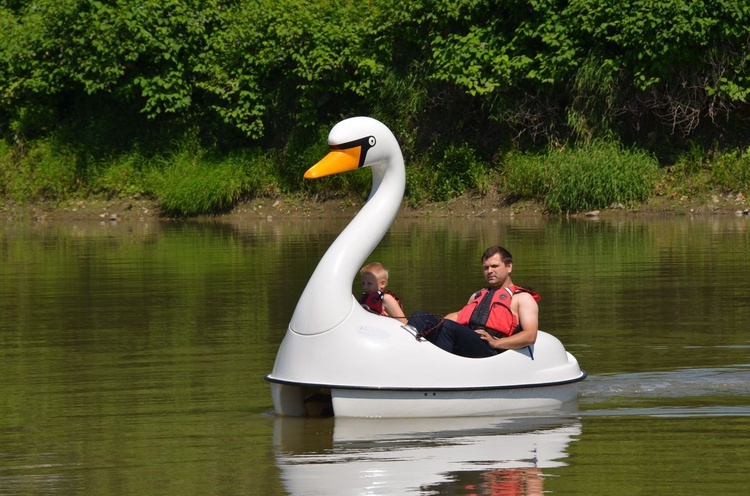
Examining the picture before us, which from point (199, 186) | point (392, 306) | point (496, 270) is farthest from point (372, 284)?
point (199, 186)

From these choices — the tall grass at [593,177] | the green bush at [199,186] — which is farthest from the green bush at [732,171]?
the green bush at [199,186]

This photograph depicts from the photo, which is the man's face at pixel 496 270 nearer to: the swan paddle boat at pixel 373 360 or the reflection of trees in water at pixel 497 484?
the swan paddle boat at pixel 373 360

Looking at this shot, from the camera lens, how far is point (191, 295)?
1742 centimetres

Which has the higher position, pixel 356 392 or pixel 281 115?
pixel 281 115

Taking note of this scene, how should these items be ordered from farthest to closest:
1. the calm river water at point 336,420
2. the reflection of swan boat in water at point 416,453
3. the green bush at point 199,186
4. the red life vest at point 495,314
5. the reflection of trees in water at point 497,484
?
the green bush at point 199,186, the red life vest at point 495,314, the calm river water at point 336,420, the reflection of swan boat in water at point 416,453, the reflection of trees in water at point 497,484

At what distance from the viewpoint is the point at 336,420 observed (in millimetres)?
9547

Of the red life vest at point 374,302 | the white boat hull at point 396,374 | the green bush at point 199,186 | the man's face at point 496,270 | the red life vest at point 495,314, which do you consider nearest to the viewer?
the white boat hull at point 396,374

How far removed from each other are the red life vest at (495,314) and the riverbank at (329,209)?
62.3ft

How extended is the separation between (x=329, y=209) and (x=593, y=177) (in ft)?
21.0

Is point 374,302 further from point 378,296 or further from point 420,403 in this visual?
point 420,403

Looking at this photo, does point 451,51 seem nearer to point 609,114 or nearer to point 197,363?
point 609,114

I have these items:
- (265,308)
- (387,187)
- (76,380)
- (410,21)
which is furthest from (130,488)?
(410,21)

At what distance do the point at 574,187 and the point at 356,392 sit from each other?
20603 mm

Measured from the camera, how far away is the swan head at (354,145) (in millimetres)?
9633
